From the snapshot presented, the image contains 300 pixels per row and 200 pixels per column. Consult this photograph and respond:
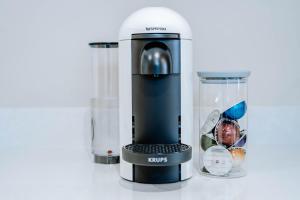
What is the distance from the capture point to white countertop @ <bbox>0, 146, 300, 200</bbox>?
2.64 feet

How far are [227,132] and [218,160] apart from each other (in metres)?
0.06

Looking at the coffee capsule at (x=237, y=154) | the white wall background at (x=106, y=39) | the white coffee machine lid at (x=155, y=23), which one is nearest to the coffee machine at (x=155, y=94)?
the white coffee machine lid at (x=155, y=23)

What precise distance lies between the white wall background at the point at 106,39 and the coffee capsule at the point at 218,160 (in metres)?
0.36

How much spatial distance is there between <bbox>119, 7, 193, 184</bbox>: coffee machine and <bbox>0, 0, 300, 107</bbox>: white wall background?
366mm

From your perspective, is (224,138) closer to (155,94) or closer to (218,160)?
(218,160)

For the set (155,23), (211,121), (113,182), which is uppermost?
(155,23)

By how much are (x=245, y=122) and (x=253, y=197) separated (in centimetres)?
28

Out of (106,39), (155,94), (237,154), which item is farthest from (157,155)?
(106,39)

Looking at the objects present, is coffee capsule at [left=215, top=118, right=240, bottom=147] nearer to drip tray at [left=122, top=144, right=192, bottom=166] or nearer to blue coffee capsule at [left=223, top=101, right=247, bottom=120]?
blue coffee capsule at [left=223, top=101, right=247, bottom=120]

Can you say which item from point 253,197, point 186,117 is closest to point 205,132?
point 186,117

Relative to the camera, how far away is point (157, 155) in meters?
0.76

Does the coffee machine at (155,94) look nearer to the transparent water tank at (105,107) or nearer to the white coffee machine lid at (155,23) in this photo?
the white coffee machine lid at (155,23)

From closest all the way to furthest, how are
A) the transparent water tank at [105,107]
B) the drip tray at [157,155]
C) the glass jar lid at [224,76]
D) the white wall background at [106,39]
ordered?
the drip tray at [157,155], the glass jar lid at [224,76], the transparent water tank at [105,107], the white wall background at [106,39]

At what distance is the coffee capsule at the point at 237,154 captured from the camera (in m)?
0.91
